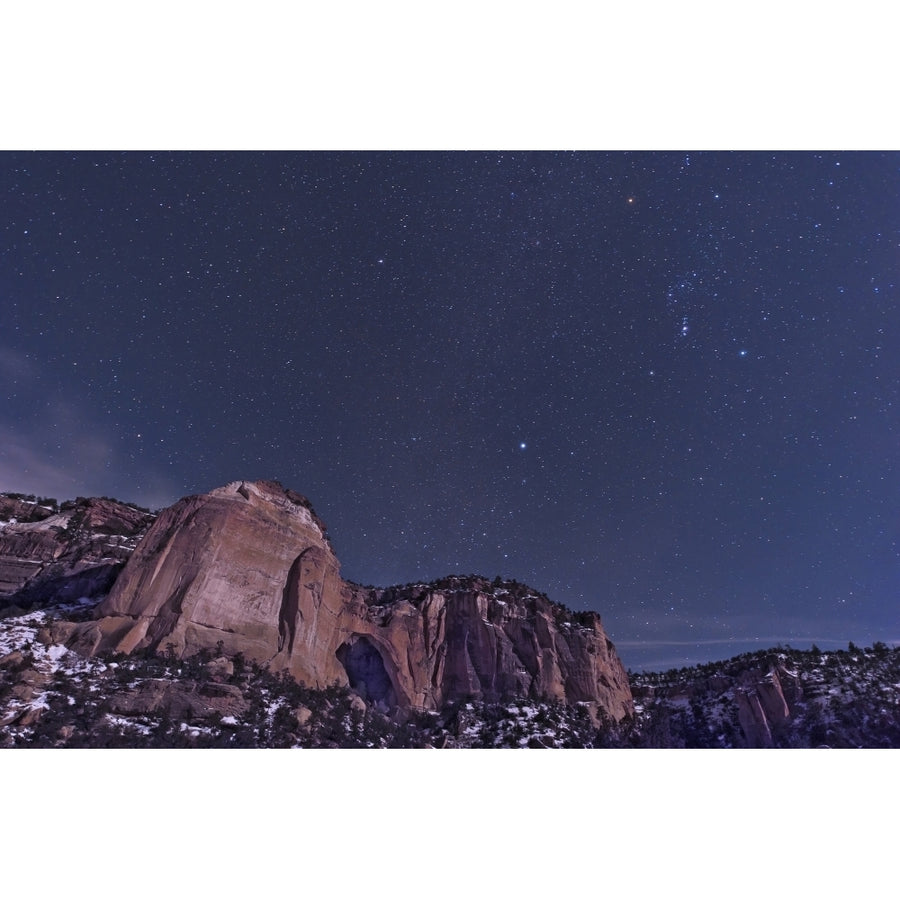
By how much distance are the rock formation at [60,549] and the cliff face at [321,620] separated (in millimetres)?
4710

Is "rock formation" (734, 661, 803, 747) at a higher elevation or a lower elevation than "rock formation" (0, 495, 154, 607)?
lower

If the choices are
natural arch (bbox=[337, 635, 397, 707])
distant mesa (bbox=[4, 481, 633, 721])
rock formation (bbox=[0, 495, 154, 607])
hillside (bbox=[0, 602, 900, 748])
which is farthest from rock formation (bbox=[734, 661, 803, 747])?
rock formation (bbox=[0, 495, 154, 607])

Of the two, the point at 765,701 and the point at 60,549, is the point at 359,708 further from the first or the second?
the point at 765,701

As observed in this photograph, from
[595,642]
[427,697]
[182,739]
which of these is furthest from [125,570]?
[595,642]

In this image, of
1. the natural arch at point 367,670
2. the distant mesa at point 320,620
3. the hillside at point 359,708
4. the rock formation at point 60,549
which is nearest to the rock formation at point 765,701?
the hillside at point 359,708

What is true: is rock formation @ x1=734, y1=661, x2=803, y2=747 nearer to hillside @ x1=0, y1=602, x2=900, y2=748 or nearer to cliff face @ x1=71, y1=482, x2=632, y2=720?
hillside @ x1=0, y1=602, x2=900, y2=748

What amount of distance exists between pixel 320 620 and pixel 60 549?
15.4 meters

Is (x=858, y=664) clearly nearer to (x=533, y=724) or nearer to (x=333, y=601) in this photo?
(x=533, y=724)

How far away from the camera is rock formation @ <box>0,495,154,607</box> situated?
87.4ft

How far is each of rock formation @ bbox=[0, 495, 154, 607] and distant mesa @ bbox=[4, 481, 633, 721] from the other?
1849 mm

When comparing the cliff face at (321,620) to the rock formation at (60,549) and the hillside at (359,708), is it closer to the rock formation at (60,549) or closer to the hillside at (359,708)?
the hillside at (359,708)

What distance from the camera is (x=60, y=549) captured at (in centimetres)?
2912

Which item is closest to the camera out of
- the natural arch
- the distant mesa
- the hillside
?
the hillside

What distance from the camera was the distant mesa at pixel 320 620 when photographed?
2383cm
